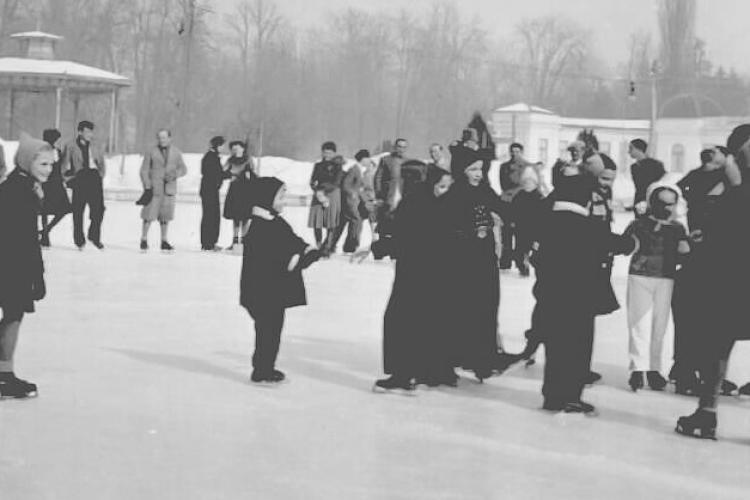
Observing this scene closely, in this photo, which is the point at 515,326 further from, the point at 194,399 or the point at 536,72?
the point at 536,72

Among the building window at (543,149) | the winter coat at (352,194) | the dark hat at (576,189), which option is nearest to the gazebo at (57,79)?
the winter coat at (352,194)

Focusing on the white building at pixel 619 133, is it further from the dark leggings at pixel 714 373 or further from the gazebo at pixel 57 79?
the dark leggings at pixel 714 373

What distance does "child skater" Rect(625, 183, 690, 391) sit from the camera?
7625 millimetres

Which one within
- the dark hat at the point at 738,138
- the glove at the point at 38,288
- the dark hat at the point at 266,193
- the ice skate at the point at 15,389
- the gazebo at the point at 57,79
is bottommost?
the ice skate at the point at 15,389

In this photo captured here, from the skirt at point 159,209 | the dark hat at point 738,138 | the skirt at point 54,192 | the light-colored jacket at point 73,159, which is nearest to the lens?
the dark hat at point 738,138

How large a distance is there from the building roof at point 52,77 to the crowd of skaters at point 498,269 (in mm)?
27982

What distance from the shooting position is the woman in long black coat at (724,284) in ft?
20.3

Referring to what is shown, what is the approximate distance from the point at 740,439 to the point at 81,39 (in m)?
59.7

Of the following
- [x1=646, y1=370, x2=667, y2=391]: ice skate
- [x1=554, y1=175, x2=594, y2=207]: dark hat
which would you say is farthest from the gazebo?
[x1=554, y1=175, x2=594, y2=207]: dark hat

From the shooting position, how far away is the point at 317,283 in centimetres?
1362

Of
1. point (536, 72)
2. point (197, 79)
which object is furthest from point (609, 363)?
point (536, 72)

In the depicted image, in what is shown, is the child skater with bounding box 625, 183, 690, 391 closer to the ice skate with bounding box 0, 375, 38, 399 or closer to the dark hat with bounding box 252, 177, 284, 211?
the dark hat with bounding box 252, 177, 284, 211

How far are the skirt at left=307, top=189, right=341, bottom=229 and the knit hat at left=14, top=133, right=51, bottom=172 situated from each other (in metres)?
10.4

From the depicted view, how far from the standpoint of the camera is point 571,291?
22.5 ft
